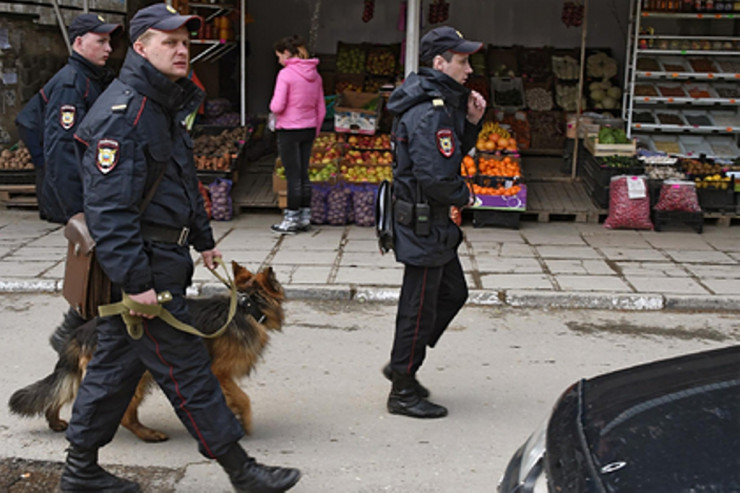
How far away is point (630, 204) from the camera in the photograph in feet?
31.6

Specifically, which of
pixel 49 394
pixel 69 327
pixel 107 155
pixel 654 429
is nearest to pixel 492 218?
pixel 69 327

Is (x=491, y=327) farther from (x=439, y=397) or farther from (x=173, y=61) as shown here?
(x=173, y=61)

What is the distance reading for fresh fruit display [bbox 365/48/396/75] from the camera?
1371 cm

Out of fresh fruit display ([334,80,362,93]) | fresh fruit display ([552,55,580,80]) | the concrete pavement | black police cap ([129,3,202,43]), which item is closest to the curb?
the concrete pavement

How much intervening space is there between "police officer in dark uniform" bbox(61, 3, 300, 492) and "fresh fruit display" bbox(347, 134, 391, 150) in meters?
6.98

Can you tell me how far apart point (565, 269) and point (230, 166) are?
14.2ft

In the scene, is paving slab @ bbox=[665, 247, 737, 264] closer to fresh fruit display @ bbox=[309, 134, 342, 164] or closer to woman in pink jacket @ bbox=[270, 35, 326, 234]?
woman in pink jacket @ bbox=[270, 35, 326, 234]

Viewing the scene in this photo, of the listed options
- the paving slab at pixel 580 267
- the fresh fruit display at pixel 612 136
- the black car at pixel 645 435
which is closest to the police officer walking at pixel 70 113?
the black car at pixel 645 435

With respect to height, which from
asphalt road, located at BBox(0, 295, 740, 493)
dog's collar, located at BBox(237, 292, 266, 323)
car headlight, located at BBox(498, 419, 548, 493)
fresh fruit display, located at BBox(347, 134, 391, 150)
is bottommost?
asphalt road, located at BBox(0, 295, 740, 493)

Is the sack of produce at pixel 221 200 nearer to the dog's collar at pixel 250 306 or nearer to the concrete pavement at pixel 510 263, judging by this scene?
the concrete pavement at pixel 510 263

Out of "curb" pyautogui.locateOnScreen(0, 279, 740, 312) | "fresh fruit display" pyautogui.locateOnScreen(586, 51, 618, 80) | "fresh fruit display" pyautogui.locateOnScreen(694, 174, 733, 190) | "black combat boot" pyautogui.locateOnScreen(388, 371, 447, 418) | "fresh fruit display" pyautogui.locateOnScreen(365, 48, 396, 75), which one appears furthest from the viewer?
"fresh fruit display" pyautogui.locateOnScreen(365, 48, 396, 75)

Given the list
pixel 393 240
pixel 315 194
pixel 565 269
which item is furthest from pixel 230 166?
pixel 393 240

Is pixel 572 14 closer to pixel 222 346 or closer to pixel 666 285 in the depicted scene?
pixel 666 285

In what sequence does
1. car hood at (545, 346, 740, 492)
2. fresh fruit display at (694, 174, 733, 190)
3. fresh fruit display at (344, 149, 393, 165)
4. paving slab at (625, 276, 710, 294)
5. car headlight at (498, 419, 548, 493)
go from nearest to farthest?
car hood at (545, 346, 740, 492), car headlight at (498, 419, 548, 493), paving slab at (625, 276, 710, 294), fresh fruit display at (694, 174, 733, 190), fresh fruit display at (344, 149, 393, 165)
